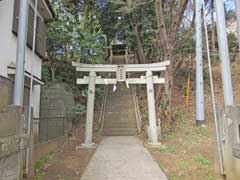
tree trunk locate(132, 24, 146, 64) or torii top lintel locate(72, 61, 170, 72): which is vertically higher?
tree trunk locate(132, 24, 146, 64)

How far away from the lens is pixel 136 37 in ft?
65.6

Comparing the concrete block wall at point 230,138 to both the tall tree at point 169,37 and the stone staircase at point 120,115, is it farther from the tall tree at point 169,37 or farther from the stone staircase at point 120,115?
the stone staircase at point 120,115

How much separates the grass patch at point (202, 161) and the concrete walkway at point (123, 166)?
117cm

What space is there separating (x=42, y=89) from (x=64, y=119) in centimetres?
191

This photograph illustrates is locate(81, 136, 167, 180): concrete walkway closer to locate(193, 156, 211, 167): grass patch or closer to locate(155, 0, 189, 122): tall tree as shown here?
locate(193, 156, 211, 167): grass patch

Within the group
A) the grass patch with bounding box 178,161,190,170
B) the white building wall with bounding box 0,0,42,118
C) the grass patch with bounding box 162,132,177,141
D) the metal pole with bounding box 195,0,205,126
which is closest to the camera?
the grass patch with bounding box 178,161,190,170

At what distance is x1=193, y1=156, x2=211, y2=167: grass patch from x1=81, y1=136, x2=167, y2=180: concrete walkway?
117 centimetres

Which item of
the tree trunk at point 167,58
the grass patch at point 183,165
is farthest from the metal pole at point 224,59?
the tree trunk at point 167,58

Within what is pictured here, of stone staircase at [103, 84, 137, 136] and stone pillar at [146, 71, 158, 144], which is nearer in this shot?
stone pillar at [146, 71, 158, 144]

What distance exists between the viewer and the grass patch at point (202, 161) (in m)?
7.22

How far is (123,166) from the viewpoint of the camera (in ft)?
23.5

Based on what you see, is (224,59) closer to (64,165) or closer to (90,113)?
(64,165)

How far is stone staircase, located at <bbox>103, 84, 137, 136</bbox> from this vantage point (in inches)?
590

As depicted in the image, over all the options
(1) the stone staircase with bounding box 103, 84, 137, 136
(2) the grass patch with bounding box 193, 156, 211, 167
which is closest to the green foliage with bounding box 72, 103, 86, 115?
(1) the stone staircase with bounding box 103, 84, 137, 136
